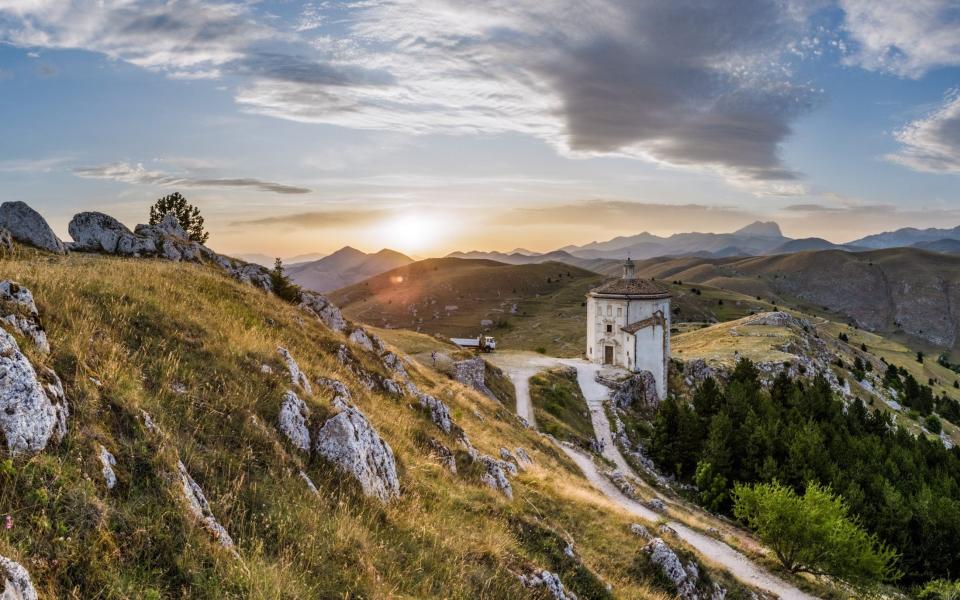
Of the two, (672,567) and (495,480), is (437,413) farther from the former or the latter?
(672,567)

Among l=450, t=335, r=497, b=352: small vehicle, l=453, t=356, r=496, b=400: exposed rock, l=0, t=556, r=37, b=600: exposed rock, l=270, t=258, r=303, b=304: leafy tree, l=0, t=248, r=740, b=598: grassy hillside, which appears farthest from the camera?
l=450, t=335, r=497, b=352: small vehicle

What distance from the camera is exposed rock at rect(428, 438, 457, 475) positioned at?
1518 cm

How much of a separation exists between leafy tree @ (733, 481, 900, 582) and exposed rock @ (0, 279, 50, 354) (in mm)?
29417

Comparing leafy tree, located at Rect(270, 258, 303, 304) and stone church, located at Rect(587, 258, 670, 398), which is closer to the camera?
leafy tree, located at Rect(270, 258, 303, 304)

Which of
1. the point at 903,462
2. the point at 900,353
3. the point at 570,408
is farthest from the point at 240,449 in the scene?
the point at 900,353

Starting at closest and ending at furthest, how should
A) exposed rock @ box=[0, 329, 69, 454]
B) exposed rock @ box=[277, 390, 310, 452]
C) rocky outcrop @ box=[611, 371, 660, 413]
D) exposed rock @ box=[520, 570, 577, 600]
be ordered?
exposed rock @ box=[0, 329, 69, 454], exposed rock @ box=[520, 570, 577, 600], exposed rock @ box=[277, 390, 310, 452], rocky outcrop @ box=[611, 371, 660, 413]

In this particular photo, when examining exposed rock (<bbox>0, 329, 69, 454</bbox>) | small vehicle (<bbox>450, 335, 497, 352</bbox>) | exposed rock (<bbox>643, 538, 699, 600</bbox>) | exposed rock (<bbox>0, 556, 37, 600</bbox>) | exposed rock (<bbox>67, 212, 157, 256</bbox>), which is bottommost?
small vehicle (<bbox>450, 335, 497, 352</bbox>)

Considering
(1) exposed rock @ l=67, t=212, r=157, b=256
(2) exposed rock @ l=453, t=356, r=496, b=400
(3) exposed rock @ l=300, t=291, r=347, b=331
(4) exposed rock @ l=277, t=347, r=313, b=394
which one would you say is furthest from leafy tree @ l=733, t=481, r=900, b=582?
(1) exposed rock @ l=67, t=212, r=157, b=256

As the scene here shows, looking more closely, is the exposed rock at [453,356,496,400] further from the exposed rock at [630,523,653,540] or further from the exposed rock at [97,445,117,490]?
the exposed rock at [97,445,117,490]

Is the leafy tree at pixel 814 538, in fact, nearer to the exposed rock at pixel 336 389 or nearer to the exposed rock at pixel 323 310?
the exposed rock at pixel 336 389

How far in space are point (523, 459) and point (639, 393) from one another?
1585 inches

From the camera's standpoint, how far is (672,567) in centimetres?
1625

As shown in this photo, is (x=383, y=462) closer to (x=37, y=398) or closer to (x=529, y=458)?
(x=37, y=398)

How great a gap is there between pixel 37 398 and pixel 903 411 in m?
108
